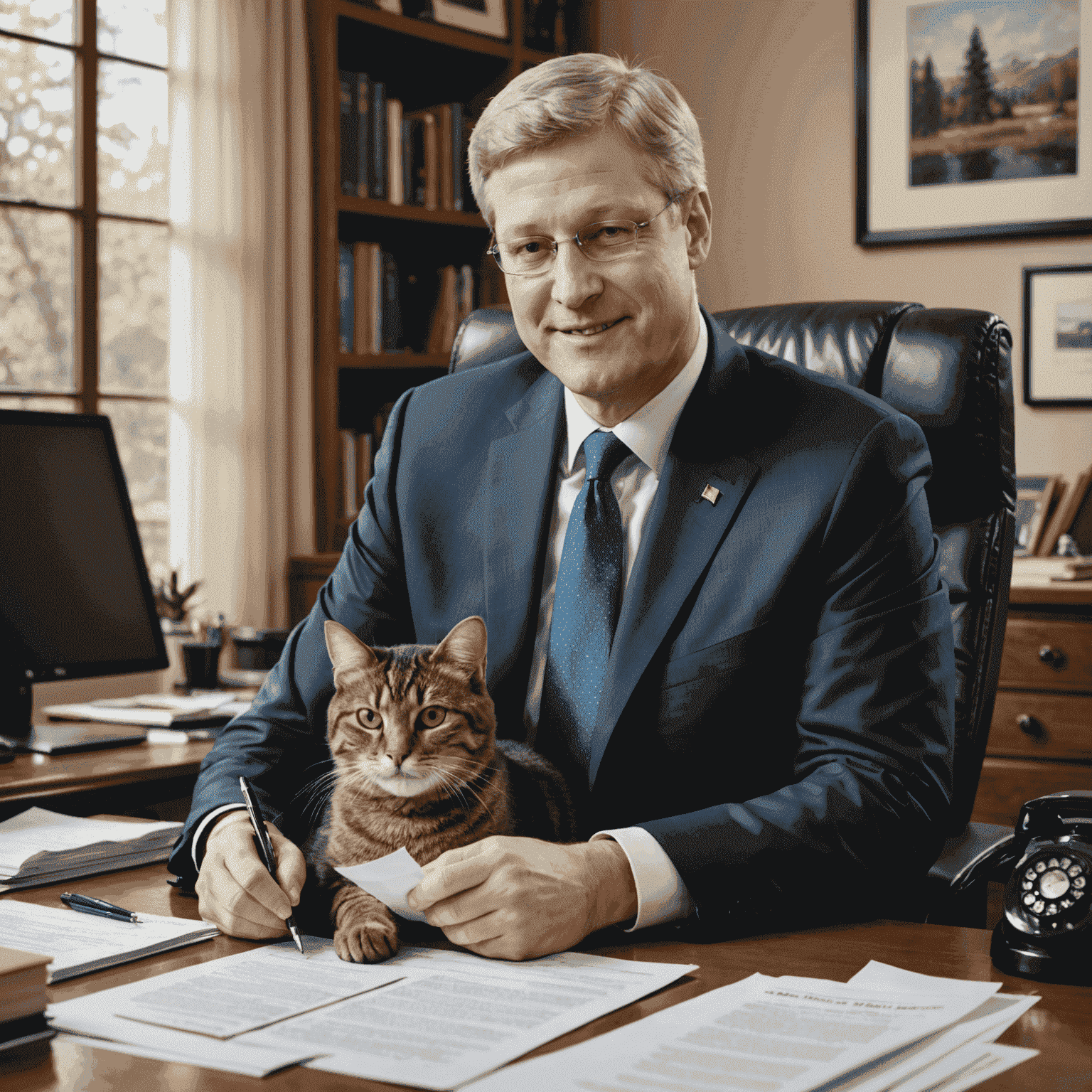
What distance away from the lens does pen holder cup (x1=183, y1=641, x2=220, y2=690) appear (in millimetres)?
2307

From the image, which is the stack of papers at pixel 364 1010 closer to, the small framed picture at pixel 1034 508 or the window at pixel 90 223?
the window at pixel 90 223

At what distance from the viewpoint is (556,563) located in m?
1.38

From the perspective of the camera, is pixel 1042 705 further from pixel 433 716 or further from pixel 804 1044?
pixel 804 1044

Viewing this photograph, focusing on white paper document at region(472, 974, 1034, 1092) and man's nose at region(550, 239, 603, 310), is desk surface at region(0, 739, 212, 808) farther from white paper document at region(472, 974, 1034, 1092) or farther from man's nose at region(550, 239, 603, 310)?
white paper document at region(472, 974, 1034, 1092)

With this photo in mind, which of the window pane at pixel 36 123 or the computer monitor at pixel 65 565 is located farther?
the window pane at pixel 36 123

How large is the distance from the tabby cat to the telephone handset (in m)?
0.39

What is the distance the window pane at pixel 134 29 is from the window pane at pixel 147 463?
2.90ft

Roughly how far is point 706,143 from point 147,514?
217 cm

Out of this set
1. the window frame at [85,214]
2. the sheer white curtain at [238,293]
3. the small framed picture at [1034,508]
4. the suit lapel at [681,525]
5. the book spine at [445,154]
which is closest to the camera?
the suit lapel at [681,525]

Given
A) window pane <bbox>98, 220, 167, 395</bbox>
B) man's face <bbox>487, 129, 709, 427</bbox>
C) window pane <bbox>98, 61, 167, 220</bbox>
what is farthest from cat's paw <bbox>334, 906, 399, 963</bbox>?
window pane <bbox>98, 61, 167, 220</bbox>

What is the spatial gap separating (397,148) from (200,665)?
6.50ft

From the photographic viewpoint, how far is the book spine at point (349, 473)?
12.0ft

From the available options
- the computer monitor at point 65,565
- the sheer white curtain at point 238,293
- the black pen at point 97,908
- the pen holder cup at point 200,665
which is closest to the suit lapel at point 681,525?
the black pen at point 97,908

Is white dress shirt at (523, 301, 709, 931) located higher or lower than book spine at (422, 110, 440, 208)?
lower
